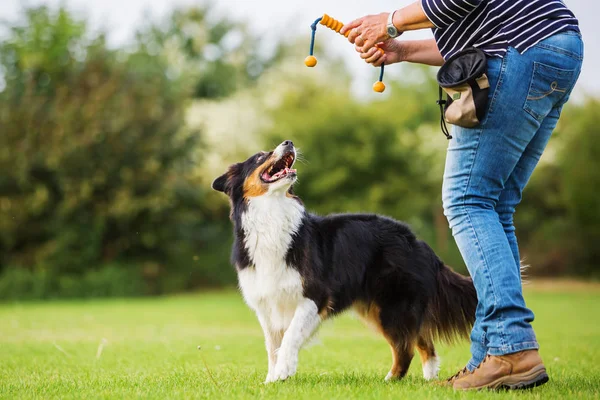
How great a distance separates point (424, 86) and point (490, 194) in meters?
32.7

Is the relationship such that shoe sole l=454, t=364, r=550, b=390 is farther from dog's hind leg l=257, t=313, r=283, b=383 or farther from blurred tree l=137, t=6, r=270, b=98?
blurred tree l=137, t=6, r=270, b=98

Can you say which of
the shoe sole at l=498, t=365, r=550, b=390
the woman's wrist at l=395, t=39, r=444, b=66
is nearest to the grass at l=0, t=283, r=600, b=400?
the shoe sole at l=498, t=365, r=550, b=390

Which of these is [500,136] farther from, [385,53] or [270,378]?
[270,378]

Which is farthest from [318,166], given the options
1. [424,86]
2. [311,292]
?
[311,292]

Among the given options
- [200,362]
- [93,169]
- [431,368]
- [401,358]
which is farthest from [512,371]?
[93,169]

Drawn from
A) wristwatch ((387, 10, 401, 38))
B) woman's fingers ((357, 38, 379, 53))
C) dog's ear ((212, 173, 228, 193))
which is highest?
wristwatch ((387, 10, 401, 38))

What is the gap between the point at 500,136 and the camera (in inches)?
128

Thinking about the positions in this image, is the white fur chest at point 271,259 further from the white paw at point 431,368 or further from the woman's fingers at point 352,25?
the woman's fingers at point 352,25

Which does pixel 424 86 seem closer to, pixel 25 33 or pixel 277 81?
pixel 277 81

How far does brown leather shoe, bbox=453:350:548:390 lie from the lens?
3.22 meters

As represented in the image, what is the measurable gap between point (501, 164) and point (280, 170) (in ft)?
6.04

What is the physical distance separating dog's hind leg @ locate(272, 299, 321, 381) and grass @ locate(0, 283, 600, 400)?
119 millimetres

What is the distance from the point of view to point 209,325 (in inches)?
458

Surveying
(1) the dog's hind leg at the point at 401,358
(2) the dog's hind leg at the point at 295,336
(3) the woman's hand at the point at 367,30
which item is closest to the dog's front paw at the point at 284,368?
(2) the dog's hind leg at the point at 295,336
